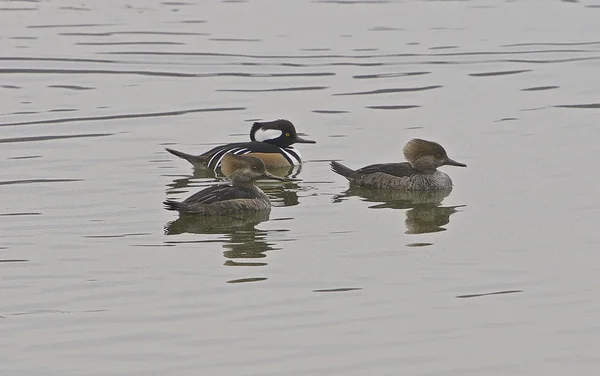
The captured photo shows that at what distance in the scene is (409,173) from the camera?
12.9 metres

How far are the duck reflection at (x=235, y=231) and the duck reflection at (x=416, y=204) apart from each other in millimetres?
1283

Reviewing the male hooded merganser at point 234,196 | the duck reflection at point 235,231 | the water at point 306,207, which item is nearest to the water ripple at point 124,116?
the water at point 306,207

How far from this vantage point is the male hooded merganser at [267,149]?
13898 mm

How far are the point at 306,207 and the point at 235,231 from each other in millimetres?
1147

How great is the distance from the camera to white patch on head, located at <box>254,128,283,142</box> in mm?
14828

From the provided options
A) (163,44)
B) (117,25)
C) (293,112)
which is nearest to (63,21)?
(117,25)

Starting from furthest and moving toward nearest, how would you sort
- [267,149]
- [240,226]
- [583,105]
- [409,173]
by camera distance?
[583,105] → [267,149] → [409,173] → [240,226]

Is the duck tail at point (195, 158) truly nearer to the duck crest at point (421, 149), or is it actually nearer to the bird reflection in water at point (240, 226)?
the bird reflection in water at point (240, 226)

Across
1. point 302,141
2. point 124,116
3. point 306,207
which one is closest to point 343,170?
point 306,207

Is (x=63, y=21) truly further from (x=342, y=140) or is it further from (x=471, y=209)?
(x=471, y=209)

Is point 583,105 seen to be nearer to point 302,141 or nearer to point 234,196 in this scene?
point 302,141

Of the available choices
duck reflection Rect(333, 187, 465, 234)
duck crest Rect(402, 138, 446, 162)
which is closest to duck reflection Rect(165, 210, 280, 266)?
duck reflection Rect(333, 187, 465, 234)

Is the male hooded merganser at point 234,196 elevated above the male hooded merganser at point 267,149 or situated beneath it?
situated beneath

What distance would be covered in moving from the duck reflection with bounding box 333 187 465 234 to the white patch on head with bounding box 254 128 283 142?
6.85 ft
